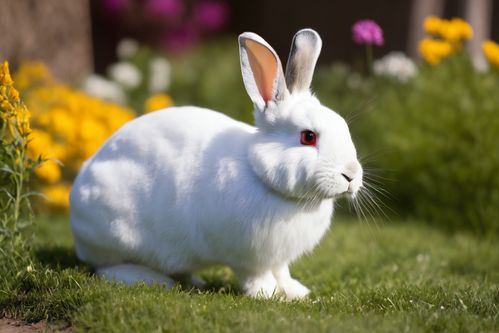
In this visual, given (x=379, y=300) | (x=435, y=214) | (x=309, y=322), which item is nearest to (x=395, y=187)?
(x=435, y=214)

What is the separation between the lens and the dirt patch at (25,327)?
2900 mm

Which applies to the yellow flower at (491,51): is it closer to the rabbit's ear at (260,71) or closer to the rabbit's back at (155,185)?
the rabbit's back at (155,185)

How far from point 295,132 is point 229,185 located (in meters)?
0.41

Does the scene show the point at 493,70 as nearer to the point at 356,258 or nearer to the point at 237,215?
the point at 356,258

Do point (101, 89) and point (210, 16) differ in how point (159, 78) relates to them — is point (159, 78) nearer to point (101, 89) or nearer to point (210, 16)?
point (101, 89)

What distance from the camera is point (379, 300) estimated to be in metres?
3.26

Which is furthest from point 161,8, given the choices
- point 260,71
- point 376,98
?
point 260,71

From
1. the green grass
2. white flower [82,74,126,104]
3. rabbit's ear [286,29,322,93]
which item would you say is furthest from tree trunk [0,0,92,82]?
rabbit's ear [286,29,322,93]

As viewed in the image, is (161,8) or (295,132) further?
(161,8)

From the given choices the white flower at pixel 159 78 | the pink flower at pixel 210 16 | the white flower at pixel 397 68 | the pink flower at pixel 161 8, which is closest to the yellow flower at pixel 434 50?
the white flower at pixel 397 68

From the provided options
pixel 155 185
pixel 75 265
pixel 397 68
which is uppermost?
pixel 397 68

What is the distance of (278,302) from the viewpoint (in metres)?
3.12

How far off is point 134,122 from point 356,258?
187 cm

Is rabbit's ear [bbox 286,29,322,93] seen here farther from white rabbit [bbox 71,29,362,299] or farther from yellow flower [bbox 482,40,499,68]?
yellow flower [bbox 482,40,499,68]
